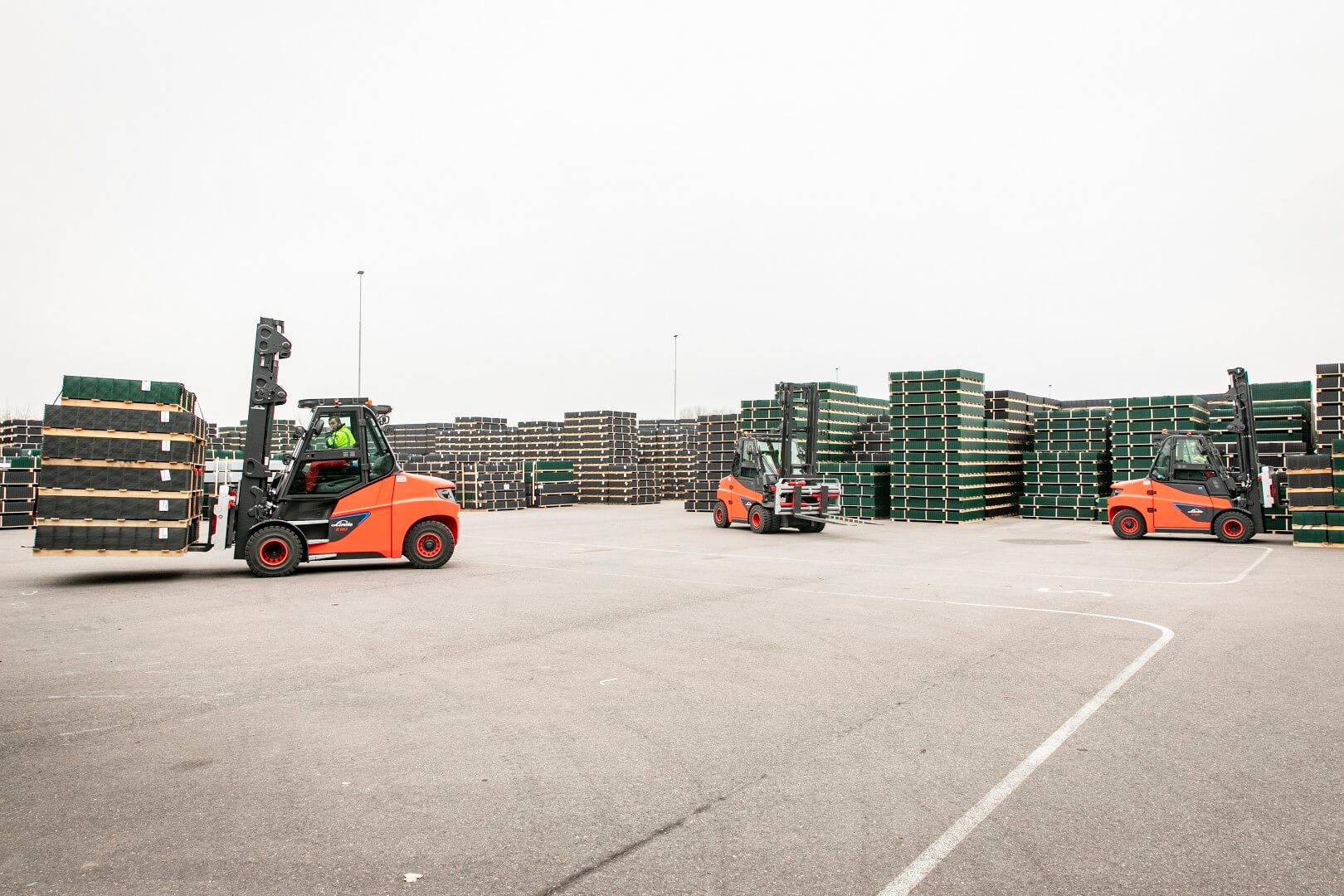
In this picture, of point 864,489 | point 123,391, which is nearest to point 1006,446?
point 864,489

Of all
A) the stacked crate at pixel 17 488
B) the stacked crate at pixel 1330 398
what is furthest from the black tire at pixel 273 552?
the stacked crate at pixel 1330 398

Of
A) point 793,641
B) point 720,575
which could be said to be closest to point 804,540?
point 720,575

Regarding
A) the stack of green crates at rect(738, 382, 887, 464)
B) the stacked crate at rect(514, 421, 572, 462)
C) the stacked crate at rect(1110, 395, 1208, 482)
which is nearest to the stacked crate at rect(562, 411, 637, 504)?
the stacked crate at rect(514, 421, 572, 462)

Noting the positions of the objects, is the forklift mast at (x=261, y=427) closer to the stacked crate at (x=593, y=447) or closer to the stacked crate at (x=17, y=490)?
the stacked crate at (x=17, y=490)

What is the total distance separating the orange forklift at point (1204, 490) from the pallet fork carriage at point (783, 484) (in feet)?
20.9

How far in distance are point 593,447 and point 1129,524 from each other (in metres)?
27.9

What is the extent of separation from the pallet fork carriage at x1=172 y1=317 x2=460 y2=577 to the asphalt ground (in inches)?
94.5

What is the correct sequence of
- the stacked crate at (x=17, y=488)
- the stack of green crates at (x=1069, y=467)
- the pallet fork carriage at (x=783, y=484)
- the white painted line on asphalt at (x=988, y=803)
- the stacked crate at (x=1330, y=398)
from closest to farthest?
the white painted line on asphalt at (x=988, y=803) < the stacked crate at (x=1330, y=398) < the pallet fork carriage at (x=783, y=484) < the stacked crate at (x=17, y=488) < the stack of green crates at (x=1069, y=467)

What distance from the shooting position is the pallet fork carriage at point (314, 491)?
14.0 meters

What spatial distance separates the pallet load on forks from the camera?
41.7ft

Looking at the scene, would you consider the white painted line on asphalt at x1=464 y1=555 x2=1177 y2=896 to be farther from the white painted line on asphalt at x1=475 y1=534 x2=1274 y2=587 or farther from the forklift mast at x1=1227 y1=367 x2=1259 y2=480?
the forklift mast at x1=1227 y1=367 x2=1259 y2=480

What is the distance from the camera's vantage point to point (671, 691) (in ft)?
22.0

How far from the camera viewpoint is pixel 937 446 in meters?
28.5

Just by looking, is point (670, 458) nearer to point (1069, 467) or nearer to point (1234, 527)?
point (1069, 467)
